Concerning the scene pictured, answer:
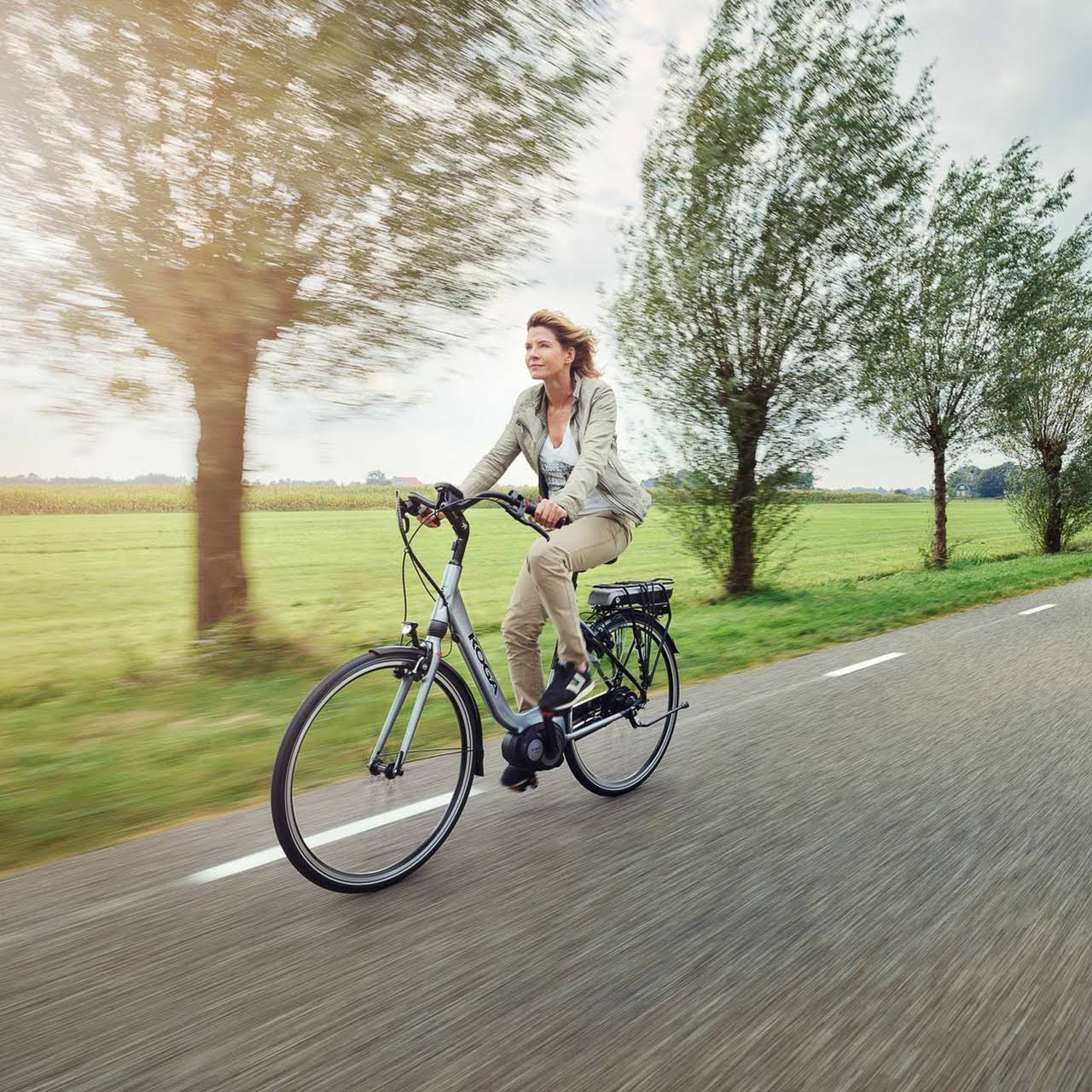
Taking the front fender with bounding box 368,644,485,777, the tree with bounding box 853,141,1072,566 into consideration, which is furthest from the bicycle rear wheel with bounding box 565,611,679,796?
the tree with bounding box 853,141,1072,566

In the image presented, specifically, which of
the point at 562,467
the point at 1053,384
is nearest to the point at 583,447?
the point at 562,467

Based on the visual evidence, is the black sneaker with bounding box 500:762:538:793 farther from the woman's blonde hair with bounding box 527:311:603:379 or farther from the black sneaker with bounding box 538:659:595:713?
the woman's blonde hair with bounding box 527:311:603:379

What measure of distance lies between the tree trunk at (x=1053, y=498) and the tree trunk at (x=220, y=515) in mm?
24760

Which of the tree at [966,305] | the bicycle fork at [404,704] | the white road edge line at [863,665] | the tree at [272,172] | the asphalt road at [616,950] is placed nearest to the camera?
the asphalt road at [616,950]

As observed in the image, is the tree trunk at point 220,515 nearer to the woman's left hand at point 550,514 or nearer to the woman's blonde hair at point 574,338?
the woman's blonde hair at point 574,338

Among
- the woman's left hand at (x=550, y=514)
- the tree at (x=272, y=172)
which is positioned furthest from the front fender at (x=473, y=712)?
the tree at (x=272, y=172)

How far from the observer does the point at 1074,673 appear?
6965 mm

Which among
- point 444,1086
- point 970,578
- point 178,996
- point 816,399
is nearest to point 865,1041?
point 444,1086

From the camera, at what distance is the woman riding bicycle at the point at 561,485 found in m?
3.94

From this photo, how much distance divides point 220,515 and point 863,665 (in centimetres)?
606

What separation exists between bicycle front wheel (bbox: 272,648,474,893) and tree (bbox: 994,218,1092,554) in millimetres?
20424

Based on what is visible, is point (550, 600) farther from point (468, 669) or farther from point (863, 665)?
point (863, 665)

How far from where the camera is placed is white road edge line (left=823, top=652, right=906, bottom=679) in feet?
24.4

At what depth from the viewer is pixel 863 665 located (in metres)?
7.85
